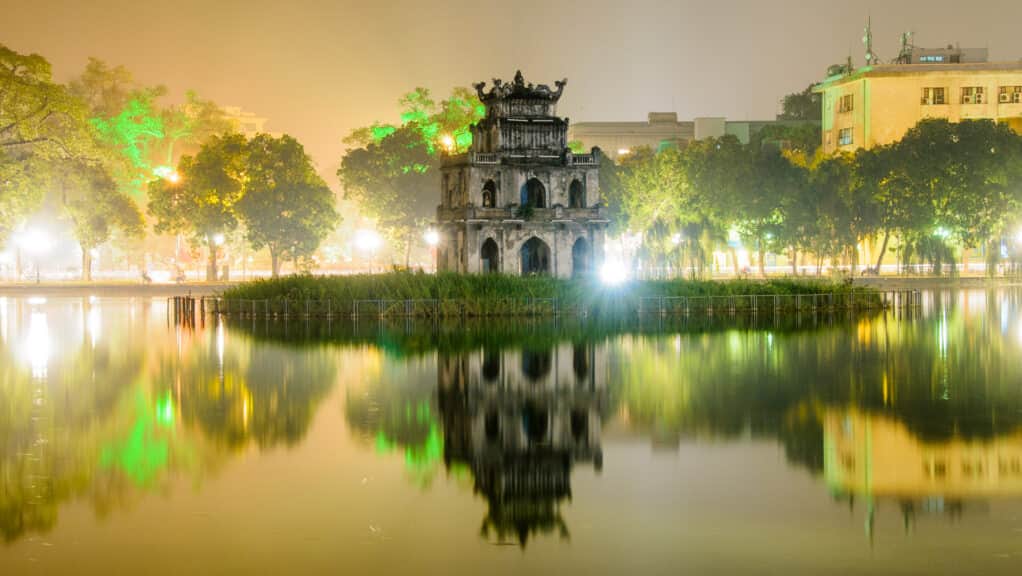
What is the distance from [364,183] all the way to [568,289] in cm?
5626

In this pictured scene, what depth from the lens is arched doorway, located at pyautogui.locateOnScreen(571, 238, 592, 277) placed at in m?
82.1

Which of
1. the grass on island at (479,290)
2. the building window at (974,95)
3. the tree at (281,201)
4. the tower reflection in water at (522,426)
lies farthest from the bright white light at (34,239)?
the building window at (974,95)

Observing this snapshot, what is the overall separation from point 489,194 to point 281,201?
3235cm

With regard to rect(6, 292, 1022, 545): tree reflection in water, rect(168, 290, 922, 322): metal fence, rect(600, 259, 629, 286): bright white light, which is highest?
rect(600, 259, 629, 286): bright white light

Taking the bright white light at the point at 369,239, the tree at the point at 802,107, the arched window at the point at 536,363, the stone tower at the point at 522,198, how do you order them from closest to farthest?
the arched window at the point at 536,363 < the stone tower at the point at 522,198 < the bright white light at the point at 369,239 < the tree at the point at 802,107

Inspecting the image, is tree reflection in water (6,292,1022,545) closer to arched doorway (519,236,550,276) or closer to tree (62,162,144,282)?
arched doorway (519,236,550,276)

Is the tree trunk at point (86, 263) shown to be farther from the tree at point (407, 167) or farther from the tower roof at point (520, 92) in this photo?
the tower roof at point (520, 92)

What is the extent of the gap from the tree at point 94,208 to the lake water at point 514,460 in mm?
52232

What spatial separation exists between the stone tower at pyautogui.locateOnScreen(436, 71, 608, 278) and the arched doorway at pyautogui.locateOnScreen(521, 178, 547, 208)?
6 cm

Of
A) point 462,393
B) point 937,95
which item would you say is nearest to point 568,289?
point 462,393

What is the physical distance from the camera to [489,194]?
83.5 metres

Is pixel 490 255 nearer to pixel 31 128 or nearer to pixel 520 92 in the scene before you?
pixel 520 92

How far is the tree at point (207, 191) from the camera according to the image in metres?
109

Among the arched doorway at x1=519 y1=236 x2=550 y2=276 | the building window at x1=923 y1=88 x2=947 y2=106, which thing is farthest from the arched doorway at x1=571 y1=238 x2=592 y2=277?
the building window at x1=923 y1=88 x2=947 y2=106
